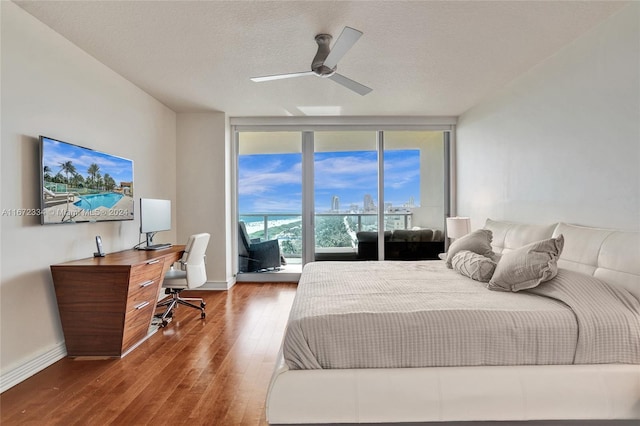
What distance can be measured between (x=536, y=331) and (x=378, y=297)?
84 cm

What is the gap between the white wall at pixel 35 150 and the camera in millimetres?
2326

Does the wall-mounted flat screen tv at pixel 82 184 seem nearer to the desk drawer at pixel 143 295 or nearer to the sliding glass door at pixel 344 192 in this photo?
the desk drawer at pixel 143 295

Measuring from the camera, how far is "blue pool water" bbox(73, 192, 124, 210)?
9.74ft

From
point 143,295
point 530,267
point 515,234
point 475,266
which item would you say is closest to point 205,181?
point 143,295

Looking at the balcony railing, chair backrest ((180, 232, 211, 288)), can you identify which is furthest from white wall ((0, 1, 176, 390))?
the balcony railing

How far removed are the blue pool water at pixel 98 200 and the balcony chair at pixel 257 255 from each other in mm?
2205

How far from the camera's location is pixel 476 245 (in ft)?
10.0

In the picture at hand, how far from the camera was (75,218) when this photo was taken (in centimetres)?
287

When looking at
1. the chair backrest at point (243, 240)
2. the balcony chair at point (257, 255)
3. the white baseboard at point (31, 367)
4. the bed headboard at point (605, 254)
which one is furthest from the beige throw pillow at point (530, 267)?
the chair backrest at point (243, 240)

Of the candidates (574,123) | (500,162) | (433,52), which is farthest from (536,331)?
(500,162)

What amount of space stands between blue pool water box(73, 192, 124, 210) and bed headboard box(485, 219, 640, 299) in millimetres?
3803

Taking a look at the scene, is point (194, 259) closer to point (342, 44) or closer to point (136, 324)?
point (136, 324)

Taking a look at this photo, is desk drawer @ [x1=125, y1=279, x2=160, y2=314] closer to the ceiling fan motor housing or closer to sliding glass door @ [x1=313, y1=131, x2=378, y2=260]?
the ceiling fan motor housing

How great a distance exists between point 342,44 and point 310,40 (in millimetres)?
558
